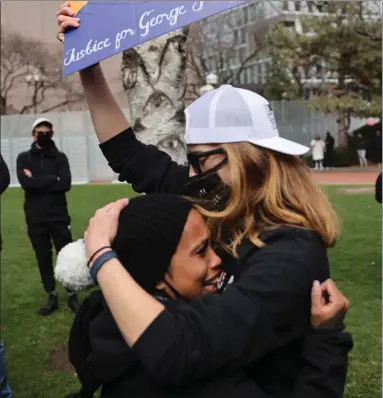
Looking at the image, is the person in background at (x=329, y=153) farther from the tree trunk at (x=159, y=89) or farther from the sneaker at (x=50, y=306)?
the tree trunk at (x=159, y=89)

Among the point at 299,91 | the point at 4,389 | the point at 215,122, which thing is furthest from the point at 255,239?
the point at 299,91

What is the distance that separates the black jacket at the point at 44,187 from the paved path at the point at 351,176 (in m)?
14.5

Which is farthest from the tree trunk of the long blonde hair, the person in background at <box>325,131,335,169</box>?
the person in background at <box>325,131,335,169</box>

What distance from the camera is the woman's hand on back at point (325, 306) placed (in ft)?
5.13

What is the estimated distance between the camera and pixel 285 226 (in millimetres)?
1631

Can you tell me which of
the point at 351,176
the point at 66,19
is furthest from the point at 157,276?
the point at 351,176

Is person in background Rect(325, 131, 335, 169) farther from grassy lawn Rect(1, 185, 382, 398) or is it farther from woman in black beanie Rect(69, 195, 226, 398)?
woman in black beanie Rect(69, 195, 226, 398)

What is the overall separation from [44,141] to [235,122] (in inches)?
200

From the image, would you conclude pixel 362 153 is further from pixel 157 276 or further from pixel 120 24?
pixel 157 276

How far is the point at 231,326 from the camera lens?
142 cm

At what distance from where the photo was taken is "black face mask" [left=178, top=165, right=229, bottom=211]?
1.73 meters

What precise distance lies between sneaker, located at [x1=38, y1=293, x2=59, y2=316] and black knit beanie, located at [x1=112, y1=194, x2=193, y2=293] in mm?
5295

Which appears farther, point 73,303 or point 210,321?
point 73,303

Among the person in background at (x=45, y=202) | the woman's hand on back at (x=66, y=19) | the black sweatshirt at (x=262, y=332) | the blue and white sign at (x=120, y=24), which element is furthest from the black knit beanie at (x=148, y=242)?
the person in background at (x=45, y=202)
